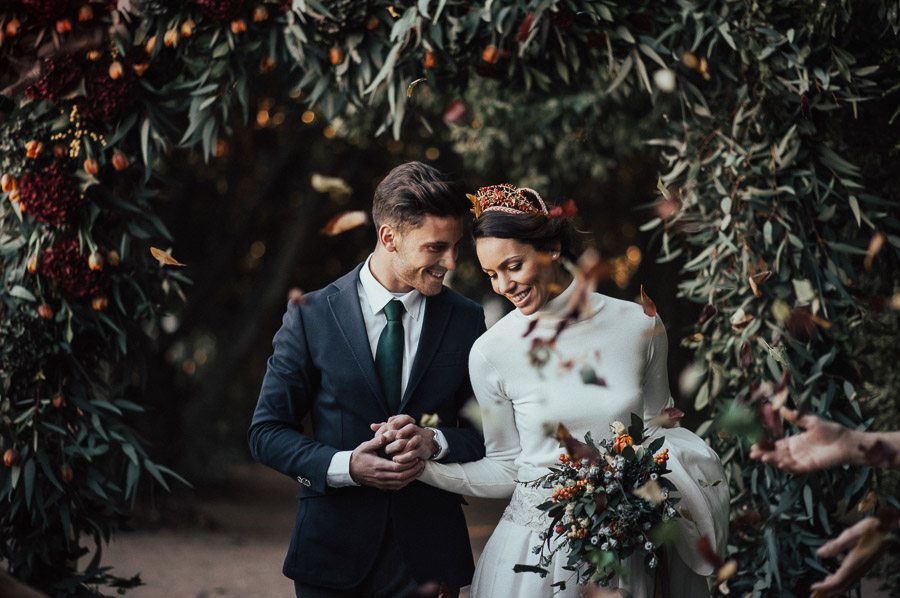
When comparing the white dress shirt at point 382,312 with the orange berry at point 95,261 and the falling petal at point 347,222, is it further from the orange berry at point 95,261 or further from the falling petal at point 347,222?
the orange berry at point 95,261

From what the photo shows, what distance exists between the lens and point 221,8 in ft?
13.4

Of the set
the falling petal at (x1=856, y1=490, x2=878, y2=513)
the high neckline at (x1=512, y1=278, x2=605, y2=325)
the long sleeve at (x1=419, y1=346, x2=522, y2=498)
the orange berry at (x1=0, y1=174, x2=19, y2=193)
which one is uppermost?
the orange berry at (x1=0, y1=174, x2=19, y2=193)

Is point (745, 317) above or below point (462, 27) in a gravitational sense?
below

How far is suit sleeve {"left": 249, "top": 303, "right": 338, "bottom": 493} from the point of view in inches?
126

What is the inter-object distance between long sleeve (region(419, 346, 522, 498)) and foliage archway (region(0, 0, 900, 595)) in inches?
49.6

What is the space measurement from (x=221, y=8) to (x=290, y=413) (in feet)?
6.00

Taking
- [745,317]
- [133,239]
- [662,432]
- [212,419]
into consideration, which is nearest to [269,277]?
[212,419]

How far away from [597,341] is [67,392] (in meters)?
2.37

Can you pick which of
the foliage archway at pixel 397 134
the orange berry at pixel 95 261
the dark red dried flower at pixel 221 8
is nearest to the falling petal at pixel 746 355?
the foliage archway at pixel 397 134

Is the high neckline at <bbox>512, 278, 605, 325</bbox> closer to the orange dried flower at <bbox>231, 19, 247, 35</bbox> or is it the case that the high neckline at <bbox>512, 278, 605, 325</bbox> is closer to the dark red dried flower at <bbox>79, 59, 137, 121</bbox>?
the orange dried flower at <bbox>231, 19, 247, 35</bbox>

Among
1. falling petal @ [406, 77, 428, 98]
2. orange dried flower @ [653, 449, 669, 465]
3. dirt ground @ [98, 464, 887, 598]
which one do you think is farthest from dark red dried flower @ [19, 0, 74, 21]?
dirt ground @ [98, 464, 887, 598]

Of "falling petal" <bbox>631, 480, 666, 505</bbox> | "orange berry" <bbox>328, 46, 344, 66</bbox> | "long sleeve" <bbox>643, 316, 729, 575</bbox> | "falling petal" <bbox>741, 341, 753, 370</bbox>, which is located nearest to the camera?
"falling petal" <bbox>631, 480, 666, 505</bbox>

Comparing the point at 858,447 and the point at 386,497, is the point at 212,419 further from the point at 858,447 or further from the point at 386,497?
the point at 858,447

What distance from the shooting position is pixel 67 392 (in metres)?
4.23
